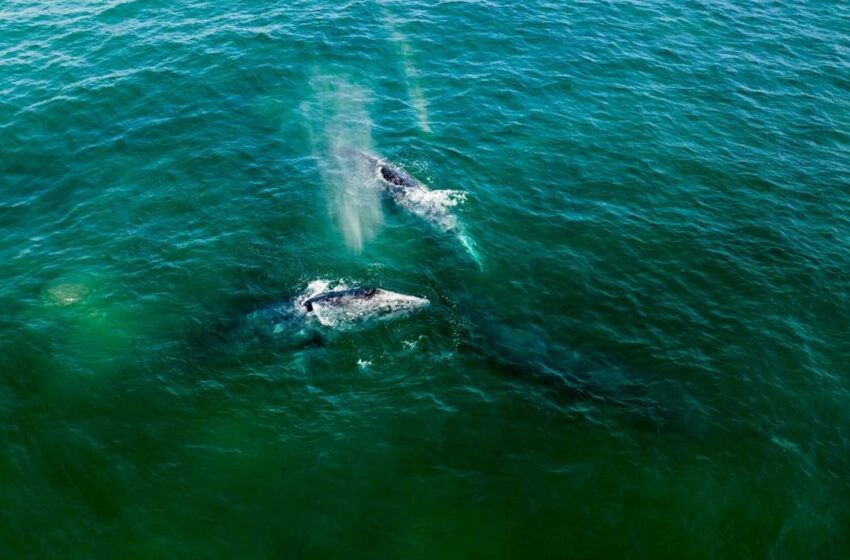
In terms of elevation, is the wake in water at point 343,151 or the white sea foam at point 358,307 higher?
the wake in water at point 343,151

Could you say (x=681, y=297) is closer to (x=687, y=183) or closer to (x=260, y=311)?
(x=687, y=183)

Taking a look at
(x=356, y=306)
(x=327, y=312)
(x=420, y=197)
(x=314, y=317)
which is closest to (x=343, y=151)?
(x=420, y=197)

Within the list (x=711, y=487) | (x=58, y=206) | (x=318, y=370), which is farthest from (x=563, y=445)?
(x=58, y=206)

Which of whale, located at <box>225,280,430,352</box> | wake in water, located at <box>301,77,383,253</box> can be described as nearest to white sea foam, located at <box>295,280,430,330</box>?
whale, located at <box>225,280,430,352</box>

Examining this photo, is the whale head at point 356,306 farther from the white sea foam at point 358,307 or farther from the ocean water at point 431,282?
the ocean water at point 431,282

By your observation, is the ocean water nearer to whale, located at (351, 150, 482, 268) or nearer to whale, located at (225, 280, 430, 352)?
whale, located at (225, 280, 430, 352)

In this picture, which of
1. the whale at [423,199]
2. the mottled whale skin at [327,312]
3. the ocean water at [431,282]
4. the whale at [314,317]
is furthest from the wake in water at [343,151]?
the whale at [314,317]
